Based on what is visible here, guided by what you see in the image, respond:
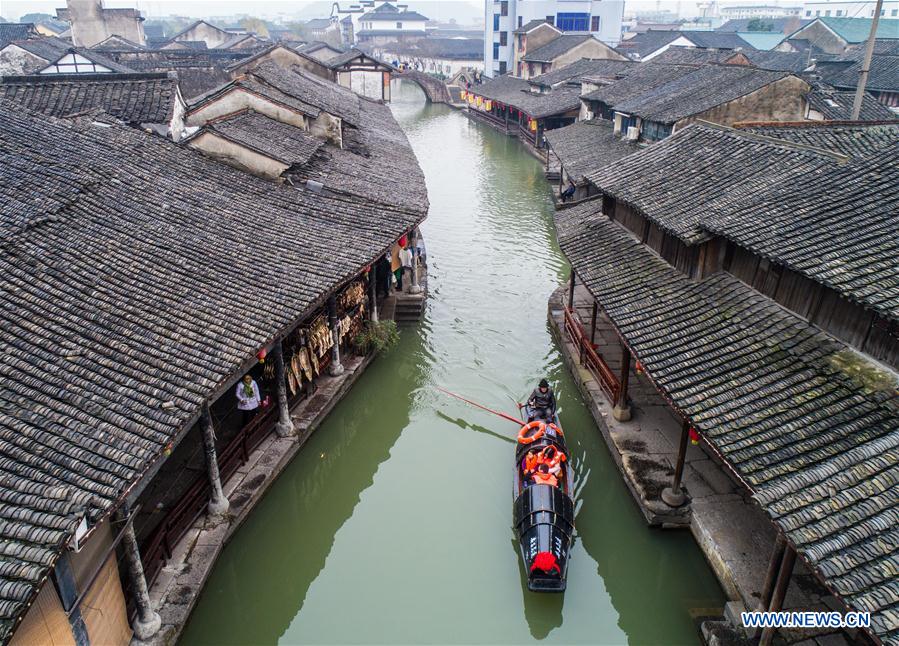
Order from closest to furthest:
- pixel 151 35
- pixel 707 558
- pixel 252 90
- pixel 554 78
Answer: pixel 707 558 < pixel 252 90 < pixel 554 78 < pixel 151 35

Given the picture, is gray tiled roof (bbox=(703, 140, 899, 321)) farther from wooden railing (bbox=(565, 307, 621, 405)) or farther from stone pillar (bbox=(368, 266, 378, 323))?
stone pillar (bbox=(368, 266, 378, 323))

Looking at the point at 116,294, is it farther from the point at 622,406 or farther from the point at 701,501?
the point at 701,501

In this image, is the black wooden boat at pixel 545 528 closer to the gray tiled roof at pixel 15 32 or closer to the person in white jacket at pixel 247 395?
the person in white jacket at pixel 247 395

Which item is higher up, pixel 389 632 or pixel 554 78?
pixel 554 78

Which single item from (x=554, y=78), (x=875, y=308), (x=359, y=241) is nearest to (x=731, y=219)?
(x=875, y=308)

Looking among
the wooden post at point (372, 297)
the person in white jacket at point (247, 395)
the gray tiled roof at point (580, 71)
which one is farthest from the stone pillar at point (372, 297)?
the gray tiled roof at point (580, 71)

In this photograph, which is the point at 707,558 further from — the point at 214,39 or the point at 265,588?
the point at 214,39

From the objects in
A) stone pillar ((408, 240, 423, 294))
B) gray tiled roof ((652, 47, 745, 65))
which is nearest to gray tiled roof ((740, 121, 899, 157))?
stone pillar ((408, 240, 423, 294))

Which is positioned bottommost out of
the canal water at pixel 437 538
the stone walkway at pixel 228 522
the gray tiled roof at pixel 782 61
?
the canal water at pixel 437 538
